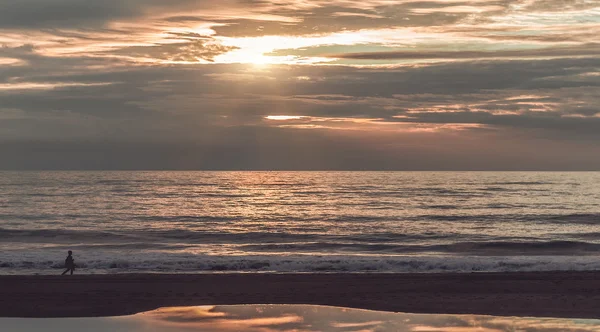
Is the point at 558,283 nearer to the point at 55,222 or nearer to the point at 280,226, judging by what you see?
the point at 280,226

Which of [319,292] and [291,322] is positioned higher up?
[291,322]

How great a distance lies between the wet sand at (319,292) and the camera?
1889 cm

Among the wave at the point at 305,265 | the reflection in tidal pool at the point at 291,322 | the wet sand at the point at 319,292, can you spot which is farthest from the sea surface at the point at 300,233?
the reflection in tidal pool at the point at 291,322

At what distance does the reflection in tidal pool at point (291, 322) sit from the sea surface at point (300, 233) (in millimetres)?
13001

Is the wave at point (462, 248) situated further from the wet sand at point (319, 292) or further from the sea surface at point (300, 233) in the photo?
the wet sand at point (319, 292)

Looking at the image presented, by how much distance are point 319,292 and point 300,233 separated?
27.6 m

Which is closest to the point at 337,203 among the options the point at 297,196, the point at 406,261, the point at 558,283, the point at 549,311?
the point at 297,196

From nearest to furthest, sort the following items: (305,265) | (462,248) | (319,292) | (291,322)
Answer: (291,322)
(319,292)
(305,265)
(462,248)

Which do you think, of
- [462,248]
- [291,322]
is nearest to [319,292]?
[291,322]

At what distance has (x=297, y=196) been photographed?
296 ft

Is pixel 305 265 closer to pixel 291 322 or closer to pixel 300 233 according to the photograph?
pixel 291 322

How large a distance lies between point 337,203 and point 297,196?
13.6m

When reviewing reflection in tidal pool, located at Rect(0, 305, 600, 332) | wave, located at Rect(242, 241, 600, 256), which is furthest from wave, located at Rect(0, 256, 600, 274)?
→ reflection in tidal pool, located at Rect(0, 305, 600, 332)

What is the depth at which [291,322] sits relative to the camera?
1619cm
